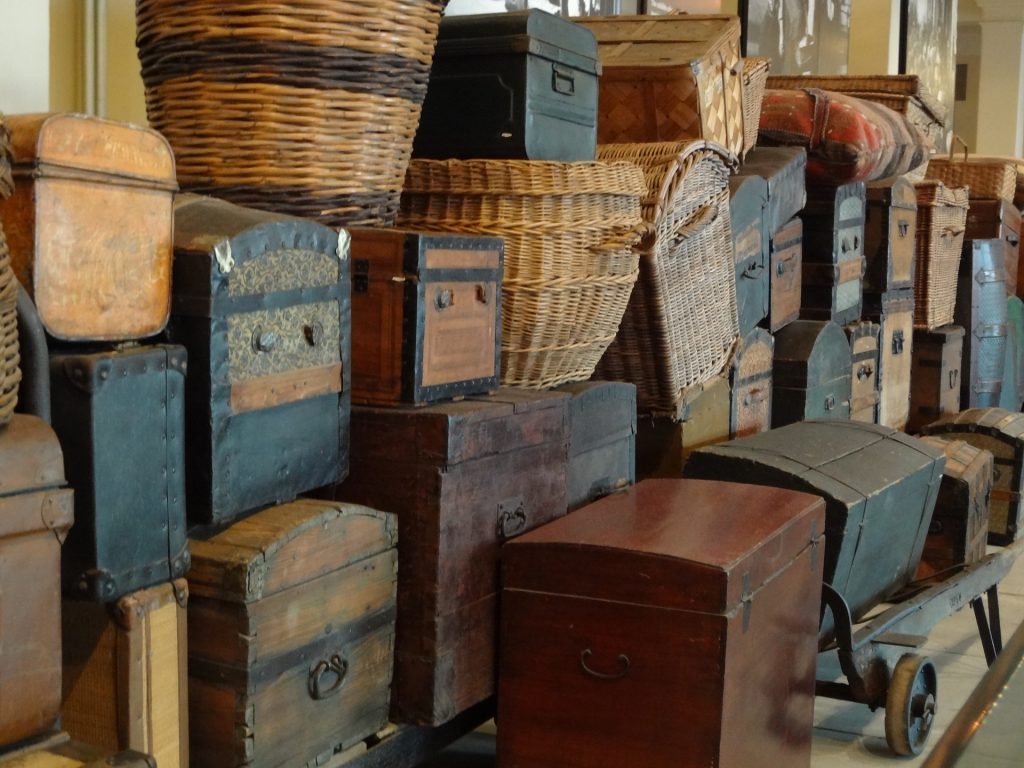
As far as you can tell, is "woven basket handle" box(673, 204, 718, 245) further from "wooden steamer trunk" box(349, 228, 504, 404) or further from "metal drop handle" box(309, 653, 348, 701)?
"metal drop handle" box(309, 653, 348, 701)

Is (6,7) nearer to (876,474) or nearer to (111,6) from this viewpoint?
(111,6)

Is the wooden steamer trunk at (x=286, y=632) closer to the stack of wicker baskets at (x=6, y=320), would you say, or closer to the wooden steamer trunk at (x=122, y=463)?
the wooden steamer trunk at (x=122, y=463)

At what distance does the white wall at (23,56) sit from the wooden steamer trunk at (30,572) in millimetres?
895

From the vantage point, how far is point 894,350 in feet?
16.4

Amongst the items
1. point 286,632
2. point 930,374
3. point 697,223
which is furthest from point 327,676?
point 930,374

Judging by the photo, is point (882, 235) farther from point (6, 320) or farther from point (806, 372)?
point (6, 320)

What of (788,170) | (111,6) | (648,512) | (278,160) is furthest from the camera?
(788,170)

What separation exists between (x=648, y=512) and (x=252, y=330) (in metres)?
0.92

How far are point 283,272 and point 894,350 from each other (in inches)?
140

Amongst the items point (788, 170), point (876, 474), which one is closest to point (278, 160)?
point (876, 474)

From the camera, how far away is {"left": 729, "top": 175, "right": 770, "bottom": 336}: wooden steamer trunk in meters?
3.73

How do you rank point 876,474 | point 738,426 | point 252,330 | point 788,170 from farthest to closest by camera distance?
point 788,170, point 738,426, point 876,474, point 252,330

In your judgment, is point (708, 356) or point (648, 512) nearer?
point (648, 512)

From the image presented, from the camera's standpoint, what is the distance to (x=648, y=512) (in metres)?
2.48
